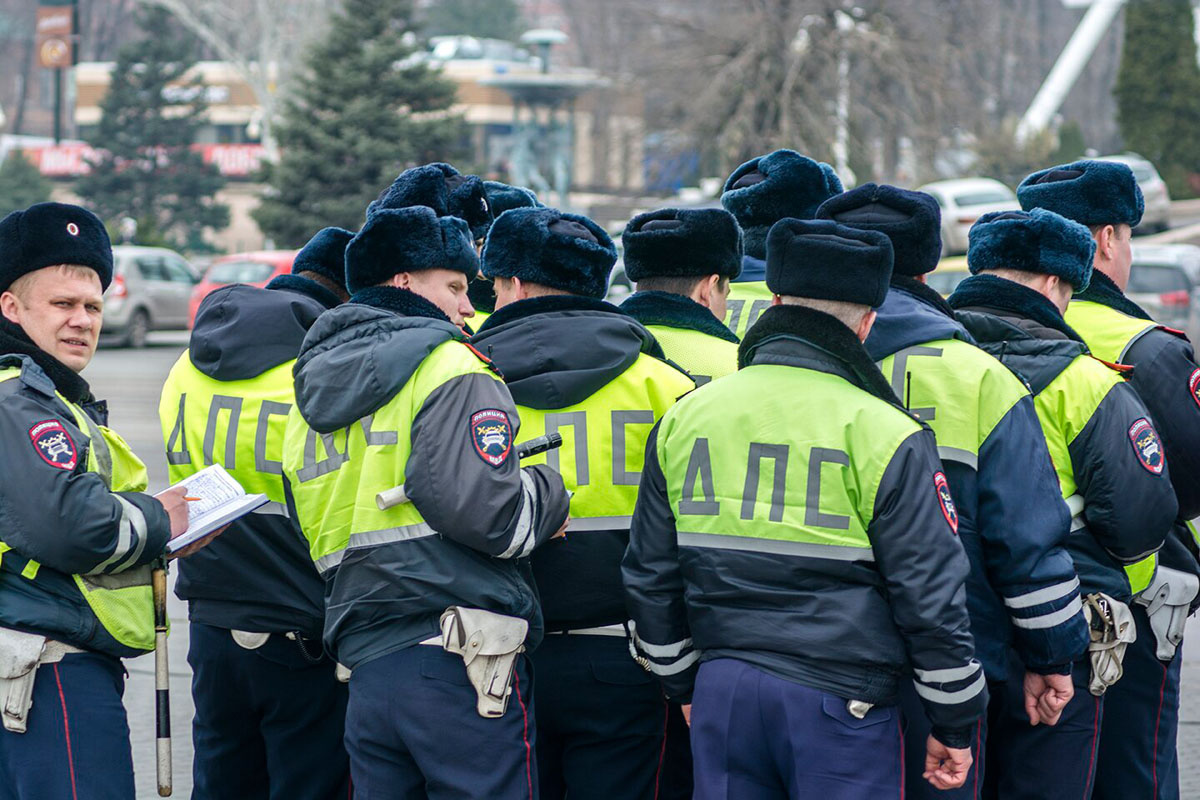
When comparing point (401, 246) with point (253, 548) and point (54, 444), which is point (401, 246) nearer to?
point (54, 444)

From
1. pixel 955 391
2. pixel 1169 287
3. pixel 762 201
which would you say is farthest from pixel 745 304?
pixel 1169 287

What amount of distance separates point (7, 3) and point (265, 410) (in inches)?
3202

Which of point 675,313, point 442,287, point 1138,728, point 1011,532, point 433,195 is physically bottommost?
point 1138,728

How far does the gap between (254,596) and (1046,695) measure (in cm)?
213

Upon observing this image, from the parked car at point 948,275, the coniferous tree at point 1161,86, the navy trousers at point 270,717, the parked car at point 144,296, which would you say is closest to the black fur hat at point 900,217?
the navy trousers at point 270,717

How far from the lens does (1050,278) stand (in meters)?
4.06

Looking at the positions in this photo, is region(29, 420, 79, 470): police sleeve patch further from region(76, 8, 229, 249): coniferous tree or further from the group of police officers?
region(76, 8, 229, 249): coniferous tree

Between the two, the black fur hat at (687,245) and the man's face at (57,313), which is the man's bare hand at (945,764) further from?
the man's face at (57,313)

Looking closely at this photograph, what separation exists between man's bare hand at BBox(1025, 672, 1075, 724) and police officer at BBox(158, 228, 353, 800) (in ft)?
6.18

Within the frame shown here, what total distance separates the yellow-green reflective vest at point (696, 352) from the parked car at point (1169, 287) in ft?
48.8

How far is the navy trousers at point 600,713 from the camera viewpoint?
3883 millimetres

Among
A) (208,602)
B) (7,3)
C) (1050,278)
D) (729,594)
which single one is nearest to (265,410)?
(208,602)

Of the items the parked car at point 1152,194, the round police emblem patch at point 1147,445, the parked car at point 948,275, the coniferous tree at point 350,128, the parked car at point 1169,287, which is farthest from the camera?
the coniferous tree at point 350,128

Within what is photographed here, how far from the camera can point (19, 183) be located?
142ft
